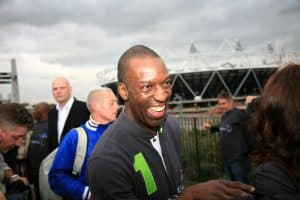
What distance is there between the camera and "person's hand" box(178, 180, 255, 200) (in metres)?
1.47

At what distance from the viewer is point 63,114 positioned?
5.09 metres

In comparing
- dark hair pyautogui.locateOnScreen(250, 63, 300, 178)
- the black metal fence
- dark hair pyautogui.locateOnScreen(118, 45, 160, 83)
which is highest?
dark hair pyautogui.locateOnScreen(118, 45, 160, 83)

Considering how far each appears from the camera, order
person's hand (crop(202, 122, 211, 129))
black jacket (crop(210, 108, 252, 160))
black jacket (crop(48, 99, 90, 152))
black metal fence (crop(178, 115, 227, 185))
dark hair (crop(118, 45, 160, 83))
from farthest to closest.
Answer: black metal fence (crop(178, 115, 227, 185)) → person's hand (crop(202, 122, 211, 129)) → black jacket (crop(210, 108, 252, 160)) → black jacket (crop(48, 99, 90, 152)) → dark hair (crop(118, 45, 160, 83))

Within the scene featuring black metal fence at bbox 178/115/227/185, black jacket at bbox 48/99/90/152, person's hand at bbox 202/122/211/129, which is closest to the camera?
black jacket at bbox 48/99/90/152

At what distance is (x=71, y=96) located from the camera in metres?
5.31

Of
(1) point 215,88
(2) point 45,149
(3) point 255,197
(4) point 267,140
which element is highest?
(4) point 267,140

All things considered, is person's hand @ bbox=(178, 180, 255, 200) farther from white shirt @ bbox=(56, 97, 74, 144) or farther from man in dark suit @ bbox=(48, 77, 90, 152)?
white shirt @ bbox=(56, 97, 74, 144)

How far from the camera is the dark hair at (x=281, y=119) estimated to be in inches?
58.3

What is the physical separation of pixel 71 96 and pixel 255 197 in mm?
4186

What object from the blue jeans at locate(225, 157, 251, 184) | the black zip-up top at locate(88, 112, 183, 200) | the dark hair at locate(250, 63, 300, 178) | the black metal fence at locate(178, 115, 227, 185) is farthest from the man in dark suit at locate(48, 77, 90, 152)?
the black metal fence at locate(178, 115, 227, 185)

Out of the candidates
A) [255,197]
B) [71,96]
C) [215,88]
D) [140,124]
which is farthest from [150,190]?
[215,88]

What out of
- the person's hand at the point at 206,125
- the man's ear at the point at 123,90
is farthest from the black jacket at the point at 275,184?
the person's hand at the point at 206,125

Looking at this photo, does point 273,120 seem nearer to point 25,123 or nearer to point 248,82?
point 25,123

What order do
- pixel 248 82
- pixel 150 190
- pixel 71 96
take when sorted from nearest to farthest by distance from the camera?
pixel 150 190
pixel 71 96
pixel 248 82
